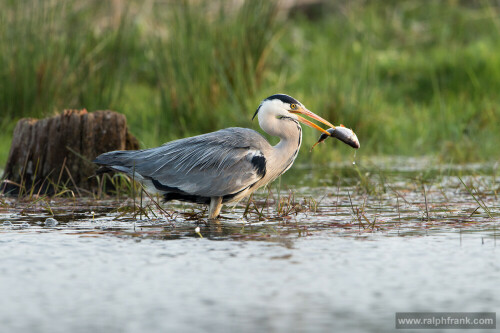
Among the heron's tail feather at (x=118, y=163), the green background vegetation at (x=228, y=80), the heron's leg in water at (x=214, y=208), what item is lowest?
the heron's leg in water at (x=214, y=208)

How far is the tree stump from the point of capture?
711 centimetres

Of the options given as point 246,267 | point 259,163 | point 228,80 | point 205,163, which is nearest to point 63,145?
point 205,163

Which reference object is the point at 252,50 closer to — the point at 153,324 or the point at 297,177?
the point at 297,177

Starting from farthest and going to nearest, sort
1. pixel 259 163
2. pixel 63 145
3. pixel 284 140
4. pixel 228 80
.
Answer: pixel 228 80 → pixel 63 145 → pixel 284 140 → pixel 259 163

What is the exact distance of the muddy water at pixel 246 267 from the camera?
334cm

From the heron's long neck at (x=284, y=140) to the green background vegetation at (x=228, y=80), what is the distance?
285 cm

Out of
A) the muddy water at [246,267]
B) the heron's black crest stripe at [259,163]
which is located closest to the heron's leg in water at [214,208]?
the muddy water at [246,267]

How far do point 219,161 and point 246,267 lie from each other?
182 cm

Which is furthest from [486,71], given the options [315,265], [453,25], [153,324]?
[153,324]

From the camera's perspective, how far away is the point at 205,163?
5945 mm

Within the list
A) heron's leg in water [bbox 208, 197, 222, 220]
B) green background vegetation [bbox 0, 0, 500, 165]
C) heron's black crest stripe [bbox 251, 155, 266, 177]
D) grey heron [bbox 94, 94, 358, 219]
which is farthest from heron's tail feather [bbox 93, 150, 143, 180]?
green background vegetation [bbox 0, 0, 500, 165]

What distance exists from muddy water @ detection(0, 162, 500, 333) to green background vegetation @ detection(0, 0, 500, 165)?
2817 millimetres

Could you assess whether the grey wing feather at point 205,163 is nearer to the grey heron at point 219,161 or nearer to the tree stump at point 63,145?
the grey heron at point 219,161

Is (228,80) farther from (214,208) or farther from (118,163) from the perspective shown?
(214,208)
